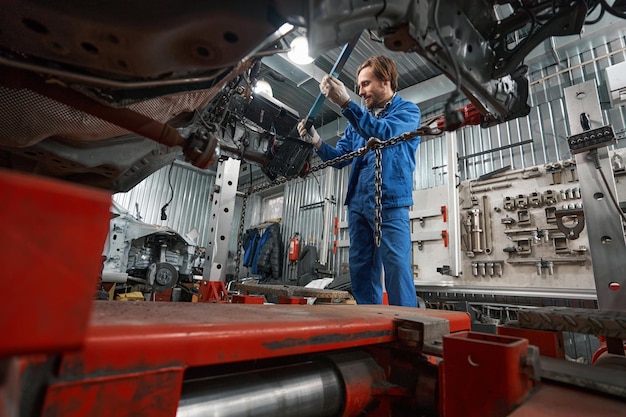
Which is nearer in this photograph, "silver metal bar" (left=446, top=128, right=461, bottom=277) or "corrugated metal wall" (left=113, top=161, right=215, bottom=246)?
"silver metal bar" (left=446, top=128, right=461, bottom=277)

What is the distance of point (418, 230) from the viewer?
4684 millimetres

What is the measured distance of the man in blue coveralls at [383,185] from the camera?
1.81 metres

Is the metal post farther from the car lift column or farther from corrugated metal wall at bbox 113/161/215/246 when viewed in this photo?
corrugated metal wall at bbox 113/161/215/246

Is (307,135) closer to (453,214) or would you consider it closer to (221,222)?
(221,222)

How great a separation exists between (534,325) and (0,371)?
1.30 metres

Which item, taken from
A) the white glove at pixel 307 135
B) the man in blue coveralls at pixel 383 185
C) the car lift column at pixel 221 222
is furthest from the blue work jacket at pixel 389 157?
the car lift column at pixel 221 222

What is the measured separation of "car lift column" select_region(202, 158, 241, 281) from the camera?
8.66 feet

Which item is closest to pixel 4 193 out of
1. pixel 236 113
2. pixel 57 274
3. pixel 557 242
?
pixel 57 274

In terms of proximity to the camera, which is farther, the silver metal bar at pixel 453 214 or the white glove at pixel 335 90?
the silver metal bar at pixel 453 214

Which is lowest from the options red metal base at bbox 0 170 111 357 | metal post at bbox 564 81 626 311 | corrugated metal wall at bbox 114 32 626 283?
red metal base at bbox 0 170 111 357

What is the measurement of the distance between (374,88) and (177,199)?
6.88 metres

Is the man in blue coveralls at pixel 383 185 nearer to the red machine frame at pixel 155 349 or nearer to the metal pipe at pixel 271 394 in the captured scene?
the red machine frame at pixel 155 349

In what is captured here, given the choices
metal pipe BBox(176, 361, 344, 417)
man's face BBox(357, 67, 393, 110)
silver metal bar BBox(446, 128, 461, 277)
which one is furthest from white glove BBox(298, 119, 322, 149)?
silver metal bar BBox(446, 128, 461, 277)

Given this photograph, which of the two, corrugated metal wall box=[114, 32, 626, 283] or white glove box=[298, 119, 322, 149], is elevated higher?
corrugated metal wall box=[114, 32, 626, 283]
